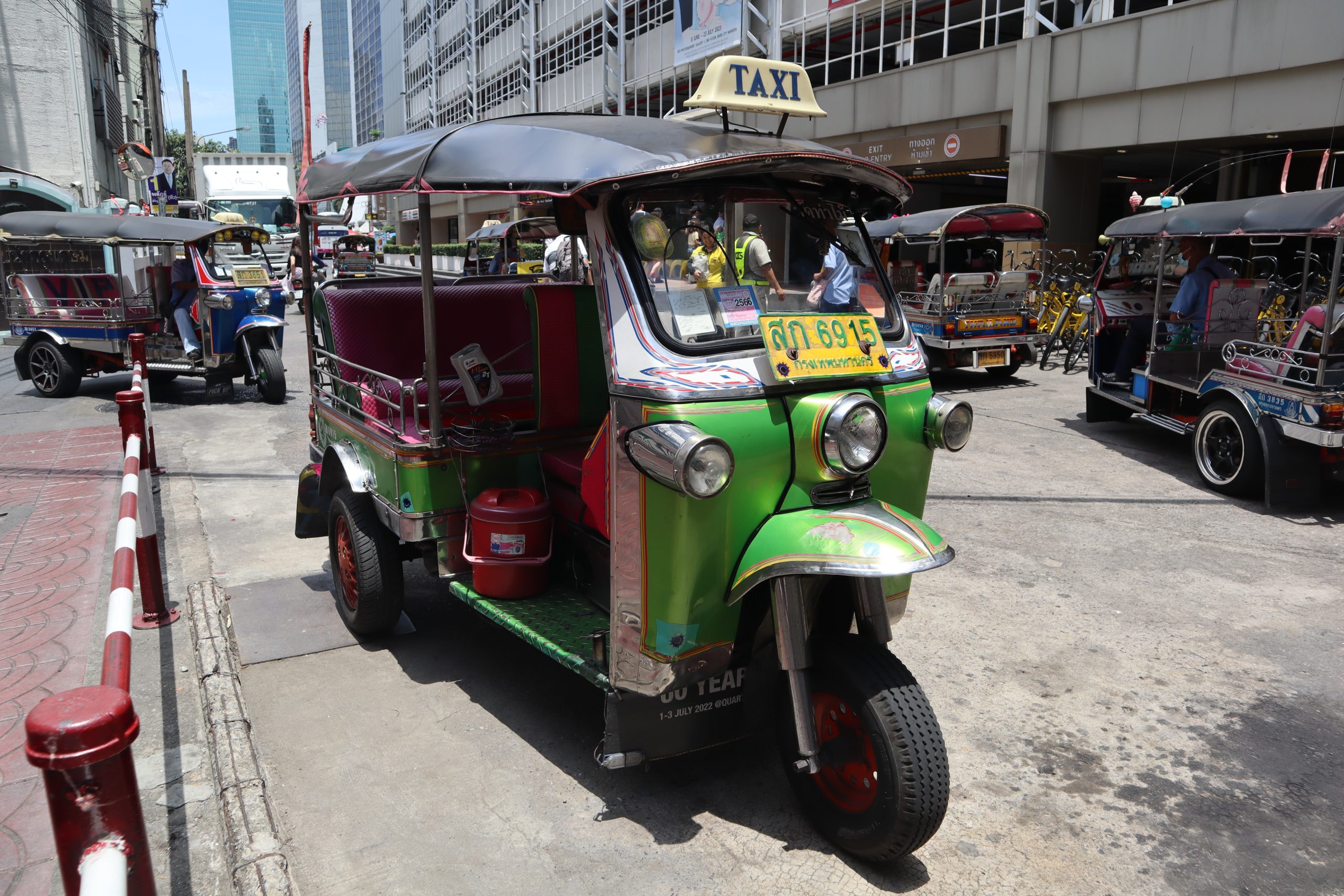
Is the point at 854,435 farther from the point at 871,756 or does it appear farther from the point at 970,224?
the point at 970,224

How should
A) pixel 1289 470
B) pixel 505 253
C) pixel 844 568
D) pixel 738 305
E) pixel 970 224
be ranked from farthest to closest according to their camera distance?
pixel 505 253, pixel 970 224, pixel 1289 470, pixel 738 305, pixel 844 568

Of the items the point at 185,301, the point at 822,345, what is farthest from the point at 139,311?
the point at 822,345

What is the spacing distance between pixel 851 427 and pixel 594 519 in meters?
1.15

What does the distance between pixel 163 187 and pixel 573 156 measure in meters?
25.5

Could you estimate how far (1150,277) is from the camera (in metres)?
11.1

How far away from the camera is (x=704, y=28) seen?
27.0 m

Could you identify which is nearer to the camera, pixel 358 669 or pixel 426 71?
pixel 358 669

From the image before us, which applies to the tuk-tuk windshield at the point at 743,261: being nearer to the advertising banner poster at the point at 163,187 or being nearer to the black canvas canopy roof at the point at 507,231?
the black canvas canopy roof at the point at 507,231

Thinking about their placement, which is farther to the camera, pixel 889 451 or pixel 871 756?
pixel 889 451

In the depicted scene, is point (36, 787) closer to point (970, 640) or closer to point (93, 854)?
point (93, 854)

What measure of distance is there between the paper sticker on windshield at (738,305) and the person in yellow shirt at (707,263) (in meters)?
0.04

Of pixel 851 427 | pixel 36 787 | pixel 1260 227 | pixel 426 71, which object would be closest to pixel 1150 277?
pixel 1260 227

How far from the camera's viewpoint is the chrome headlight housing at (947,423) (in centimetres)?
360

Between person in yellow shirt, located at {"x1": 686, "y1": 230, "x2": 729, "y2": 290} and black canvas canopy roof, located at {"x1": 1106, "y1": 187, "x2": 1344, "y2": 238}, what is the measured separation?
554 cm
